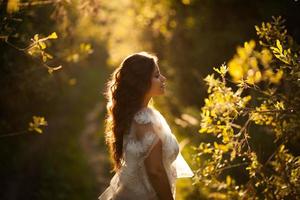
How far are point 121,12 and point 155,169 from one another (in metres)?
11.5

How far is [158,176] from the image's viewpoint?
4.14 meters

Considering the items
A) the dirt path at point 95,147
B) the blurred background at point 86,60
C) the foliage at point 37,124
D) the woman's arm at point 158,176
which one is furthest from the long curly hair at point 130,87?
Result: the dirt path at point 95,147

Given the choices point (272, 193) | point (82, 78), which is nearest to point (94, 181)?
point (272, 193)

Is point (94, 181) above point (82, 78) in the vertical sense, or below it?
below

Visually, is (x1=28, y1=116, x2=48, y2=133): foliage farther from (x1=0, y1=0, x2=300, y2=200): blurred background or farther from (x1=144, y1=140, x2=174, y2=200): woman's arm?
(x1=144, y1=140, x2=174, y2=200): woman's arm

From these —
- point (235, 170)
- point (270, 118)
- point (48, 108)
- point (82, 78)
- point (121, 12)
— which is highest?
point (82, 78)

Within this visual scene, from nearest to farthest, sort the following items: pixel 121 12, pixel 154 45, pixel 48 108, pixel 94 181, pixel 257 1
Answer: pixel 257 1
pixel 94 181
pixel 121 12
pixel 154 45
pixel 48 108

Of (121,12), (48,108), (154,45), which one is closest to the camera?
(121,12)

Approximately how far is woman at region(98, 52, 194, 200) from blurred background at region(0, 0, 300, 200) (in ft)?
7.24

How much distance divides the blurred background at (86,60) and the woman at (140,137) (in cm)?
221

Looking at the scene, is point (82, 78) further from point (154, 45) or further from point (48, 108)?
point (154, 45)

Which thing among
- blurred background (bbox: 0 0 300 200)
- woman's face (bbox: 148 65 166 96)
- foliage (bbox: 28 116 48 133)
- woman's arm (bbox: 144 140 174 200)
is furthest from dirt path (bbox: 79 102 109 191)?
woman's arm (bbox: 144 140 174 200)

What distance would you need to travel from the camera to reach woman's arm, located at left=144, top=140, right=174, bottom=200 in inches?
163

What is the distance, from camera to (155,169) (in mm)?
4160
